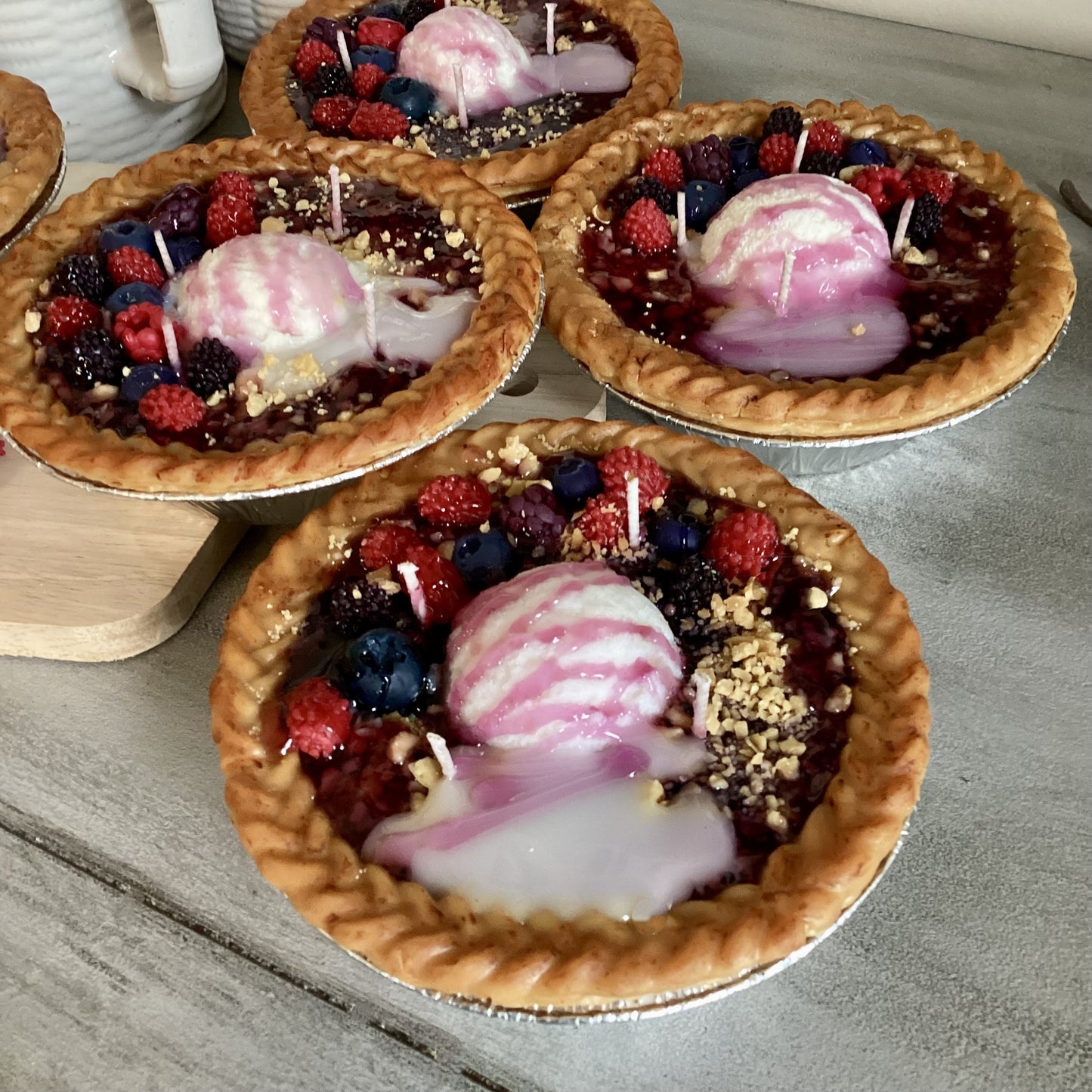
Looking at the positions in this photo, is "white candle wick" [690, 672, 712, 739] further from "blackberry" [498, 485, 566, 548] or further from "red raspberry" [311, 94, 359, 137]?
"red raspberry" [311, 94, 359, 137]

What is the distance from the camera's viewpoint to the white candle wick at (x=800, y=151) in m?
2.11

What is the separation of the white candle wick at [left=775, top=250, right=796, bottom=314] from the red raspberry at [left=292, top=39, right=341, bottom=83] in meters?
1.28

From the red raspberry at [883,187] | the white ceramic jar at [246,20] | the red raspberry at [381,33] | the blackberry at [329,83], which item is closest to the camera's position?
the red raspberry at [883,187]

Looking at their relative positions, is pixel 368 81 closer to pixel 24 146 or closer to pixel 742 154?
pixel 24 146

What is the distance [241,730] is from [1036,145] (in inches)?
98.0

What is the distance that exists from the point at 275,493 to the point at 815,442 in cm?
85

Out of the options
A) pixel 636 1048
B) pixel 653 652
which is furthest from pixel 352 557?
pixel 636 1048

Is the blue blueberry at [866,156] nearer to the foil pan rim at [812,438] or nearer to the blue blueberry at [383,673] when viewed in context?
the foil pan rim at [812,438]

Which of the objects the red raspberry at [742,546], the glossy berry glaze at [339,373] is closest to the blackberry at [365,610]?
the glossy berry glaze at [339,373]

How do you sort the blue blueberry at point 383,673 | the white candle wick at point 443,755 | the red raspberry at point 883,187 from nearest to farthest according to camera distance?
1. the white candle wick at point 443,755
2. the blue blueberry at point 383,673
3. the red raspberry at point 883,187

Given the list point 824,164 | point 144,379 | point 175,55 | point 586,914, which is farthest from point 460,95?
point 586,914

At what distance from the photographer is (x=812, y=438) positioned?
1.72 meters

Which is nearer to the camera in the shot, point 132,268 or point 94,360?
point 94,360

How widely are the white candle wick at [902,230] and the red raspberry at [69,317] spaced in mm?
1453
